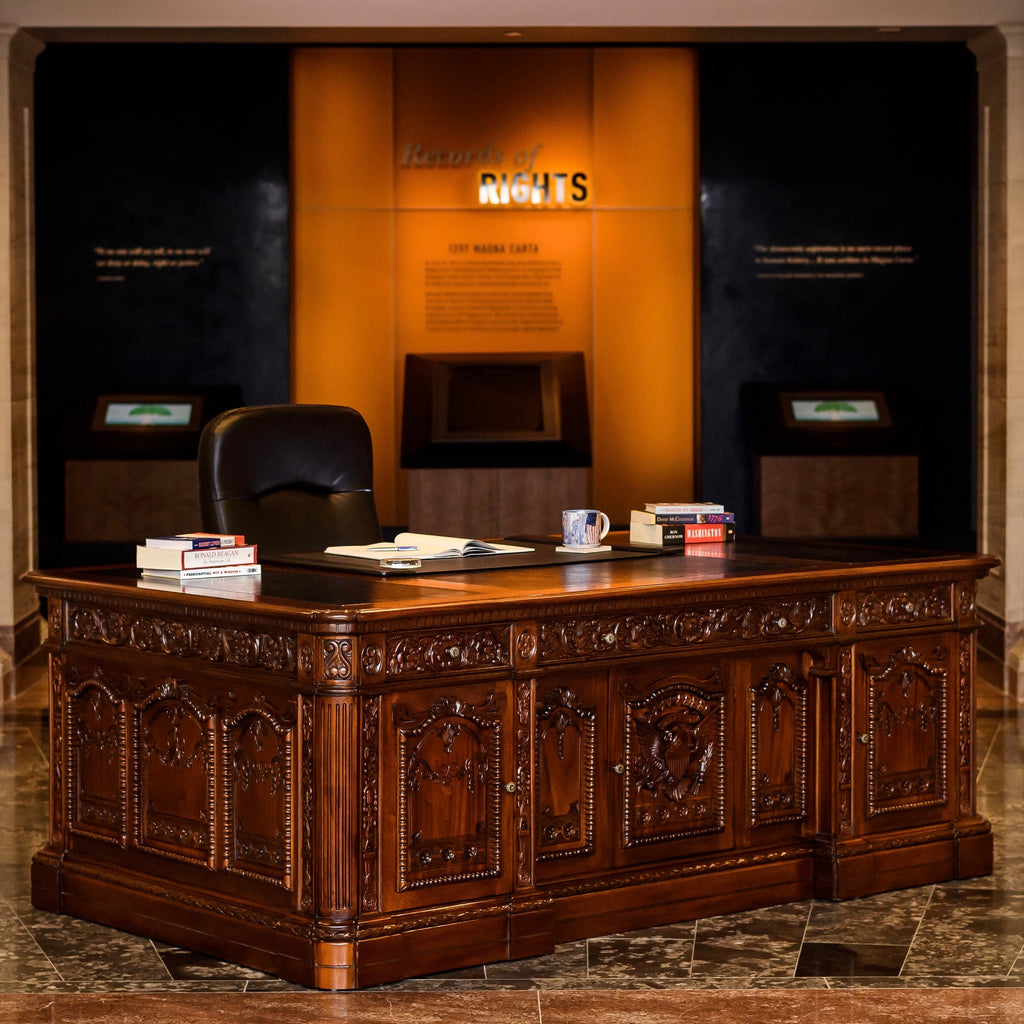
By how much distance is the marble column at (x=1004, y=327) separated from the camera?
7.79m

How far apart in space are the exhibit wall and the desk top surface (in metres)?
4.62

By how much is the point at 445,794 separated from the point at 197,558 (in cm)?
89

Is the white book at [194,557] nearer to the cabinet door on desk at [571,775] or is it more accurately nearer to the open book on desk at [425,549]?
the open book on desk at [425,549]

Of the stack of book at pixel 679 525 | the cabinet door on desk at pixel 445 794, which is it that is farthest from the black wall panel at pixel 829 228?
the cabinet door on desk at pixel 445 794

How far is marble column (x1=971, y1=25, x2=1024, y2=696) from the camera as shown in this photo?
7789 millimetres

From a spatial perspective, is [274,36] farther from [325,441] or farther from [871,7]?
[325,441]

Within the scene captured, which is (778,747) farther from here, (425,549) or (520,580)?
(425,549)

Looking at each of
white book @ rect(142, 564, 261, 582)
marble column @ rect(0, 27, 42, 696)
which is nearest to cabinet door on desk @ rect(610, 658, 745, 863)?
white book @ rect(142, 564, 261, 582)

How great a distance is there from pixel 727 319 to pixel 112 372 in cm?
321

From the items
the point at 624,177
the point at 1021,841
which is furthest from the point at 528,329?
the point at 1021,841

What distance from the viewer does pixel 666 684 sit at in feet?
13.6

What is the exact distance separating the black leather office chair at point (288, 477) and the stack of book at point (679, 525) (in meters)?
0.88

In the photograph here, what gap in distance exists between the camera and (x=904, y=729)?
14.8ft

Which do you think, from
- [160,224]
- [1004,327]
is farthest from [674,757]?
[160,224]
